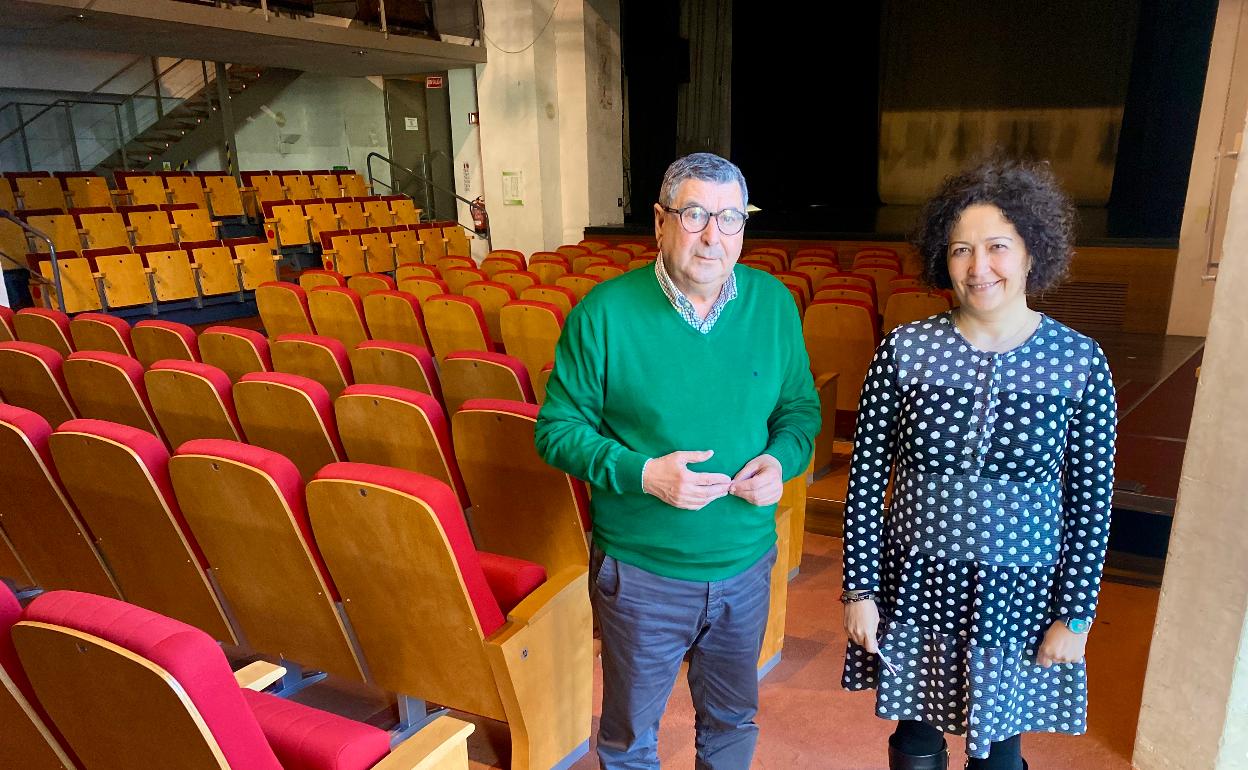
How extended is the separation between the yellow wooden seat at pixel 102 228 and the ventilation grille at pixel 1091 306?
27.6 ft

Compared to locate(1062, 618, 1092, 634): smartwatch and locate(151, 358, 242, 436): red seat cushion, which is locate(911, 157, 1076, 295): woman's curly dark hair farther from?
locate(151, 358, 242, 436): red seat cushion

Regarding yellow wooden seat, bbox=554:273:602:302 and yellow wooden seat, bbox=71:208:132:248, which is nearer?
yellow wooden seat, bbox=554:273:602:302

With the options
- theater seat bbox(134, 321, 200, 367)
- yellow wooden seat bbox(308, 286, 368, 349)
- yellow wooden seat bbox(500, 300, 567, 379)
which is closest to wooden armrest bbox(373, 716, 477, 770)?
yellow wooden seat bbox(500, 300, 567, 379)

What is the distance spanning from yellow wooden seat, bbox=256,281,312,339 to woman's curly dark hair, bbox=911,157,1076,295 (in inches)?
157

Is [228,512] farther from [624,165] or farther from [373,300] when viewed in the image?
[624,165]

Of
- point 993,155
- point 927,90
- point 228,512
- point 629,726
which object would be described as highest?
point 927,90

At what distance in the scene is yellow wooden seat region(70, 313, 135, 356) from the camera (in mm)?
3562

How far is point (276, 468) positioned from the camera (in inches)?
62.8

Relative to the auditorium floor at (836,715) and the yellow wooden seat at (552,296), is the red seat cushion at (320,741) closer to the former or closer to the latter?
the auditorium floor at (836,715)

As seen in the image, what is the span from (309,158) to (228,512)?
12.9 metres

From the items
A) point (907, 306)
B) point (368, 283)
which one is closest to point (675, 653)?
point (907, 306)

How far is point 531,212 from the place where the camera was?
982cm

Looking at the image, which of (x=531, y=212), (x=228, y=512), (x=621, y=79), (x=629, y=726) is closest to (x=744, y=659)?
(x=629, y=726)

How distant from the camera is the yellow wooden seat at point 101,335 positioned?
356cm
